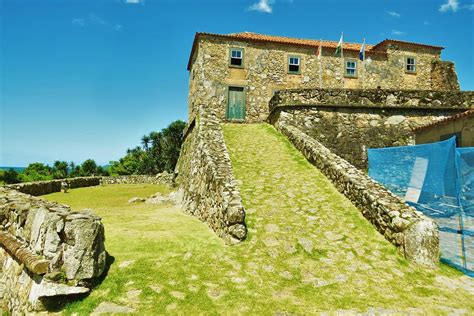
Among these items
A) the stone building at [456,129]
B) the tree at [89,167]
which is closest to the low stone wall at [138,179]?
the tree at [89,167]

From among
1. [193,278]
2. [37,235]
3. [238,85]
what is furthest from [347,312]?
[238,85]

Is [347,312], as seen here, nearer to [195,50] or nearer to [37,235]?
[37,235]

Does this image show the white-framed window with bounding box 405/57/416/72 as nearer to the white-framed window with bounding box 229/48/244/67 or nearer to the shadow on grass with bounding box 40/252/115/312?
the white-framed window with bounding box 229/48/244/67

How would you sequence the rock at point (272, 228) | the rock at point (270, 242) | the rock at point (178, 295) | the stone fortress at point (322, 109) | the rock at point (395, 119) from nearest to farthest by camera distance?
the rock at point (178, 295) → the rock at point (270, 242) → the rock at point (272, 228) → the stone fortress at point (322, 109) → the rock at point (395, 119)

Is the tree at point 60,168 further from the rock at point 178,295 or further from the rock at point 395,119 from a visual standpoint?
the rock at point 178,295

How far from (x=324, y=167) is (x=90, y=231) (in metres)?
7.32

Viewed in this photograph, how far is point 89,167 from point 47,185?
29.6 m

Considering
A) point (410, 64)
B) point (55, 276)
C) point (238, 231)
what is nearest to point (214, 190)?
point (238, 231)

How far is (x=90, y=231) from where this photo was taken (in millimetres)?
4801

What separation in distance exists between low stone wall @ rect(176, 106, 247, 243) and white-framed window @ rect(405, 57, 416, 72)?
60.5ft

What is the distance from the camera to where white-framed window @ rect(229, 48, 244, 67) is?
21141 mm

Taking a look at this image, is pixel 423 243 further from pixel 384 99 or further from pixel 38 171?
pixel 38 171

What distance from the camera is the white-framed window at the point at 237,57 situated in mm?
21141

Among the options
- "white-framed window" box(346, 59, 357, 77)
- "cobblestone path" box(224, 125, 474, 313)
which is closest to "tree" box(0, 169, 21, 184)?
"cobblestone path" box(224, 125, 474, 313)
